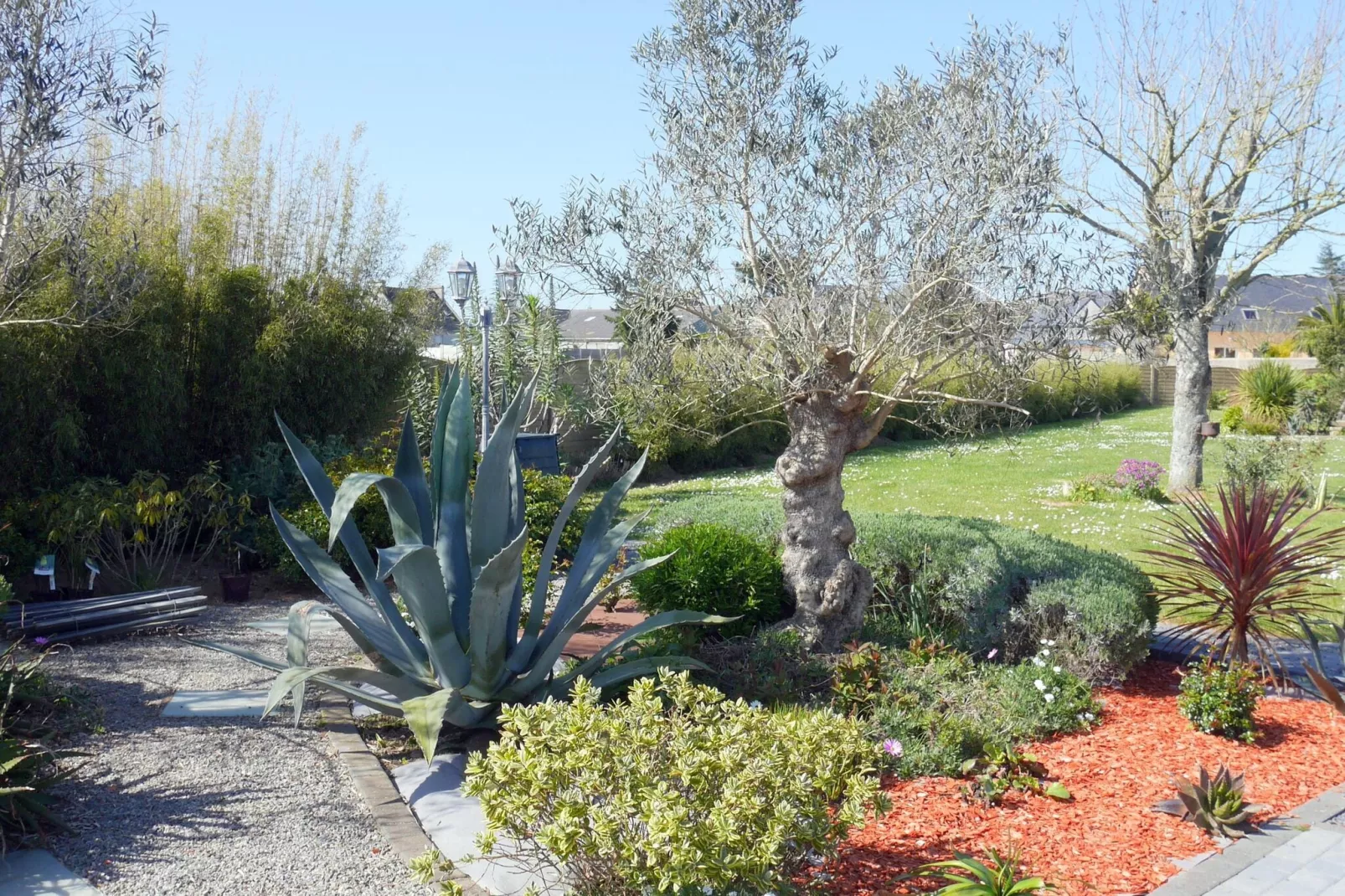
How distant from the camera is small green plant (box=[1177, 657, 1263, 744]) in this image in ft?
17.4

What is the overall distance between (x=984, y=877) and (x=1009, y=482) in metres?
13.7

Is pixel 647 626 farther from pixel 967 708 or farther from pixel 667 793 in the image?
pixel 667 793

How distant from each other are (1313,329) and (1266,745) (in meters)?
25.8

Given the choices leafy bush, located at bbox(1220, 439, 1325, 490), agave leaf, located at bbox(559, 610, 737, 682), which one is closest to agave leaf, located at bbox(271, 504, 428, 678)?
agave leaf, located at bbox(559, 610, 737, 682)

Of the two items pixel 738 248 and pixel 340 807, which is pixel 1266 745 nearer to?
pixel 738 248

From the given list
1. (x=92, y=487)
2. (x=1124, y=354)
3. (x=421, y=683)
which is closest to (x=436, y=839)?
(x=421, y=683)

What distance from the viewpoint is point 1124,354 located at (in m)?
6.19

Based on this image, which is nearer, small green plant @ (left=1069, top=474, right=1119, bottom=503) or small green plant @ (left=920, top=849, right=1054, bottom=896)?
small green plant @ (left=920, top=849, right=1054, bottom=896)

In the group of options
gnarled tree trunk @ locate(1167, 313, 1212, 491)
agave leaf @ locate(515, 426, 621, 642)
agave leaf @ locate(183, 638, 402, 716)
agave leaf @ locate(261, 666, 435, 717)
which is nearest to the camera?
agave leaf @ locate(261, 666, 435, 717)

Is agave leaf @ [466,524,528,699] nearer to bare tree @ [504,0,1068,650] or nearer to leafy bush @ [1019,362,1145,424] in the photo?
bare tree @ [504,0,1068,650]

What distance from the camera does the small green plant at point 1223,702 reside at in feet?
17.4

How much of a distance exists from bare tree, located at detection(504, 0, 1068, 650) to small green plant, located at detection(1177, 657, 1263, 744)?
1.78 metres

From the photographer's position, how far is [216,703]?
5.66 meters

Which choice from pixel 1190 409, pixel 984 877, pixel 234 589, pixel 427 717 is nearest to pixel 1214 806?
pixel 984 877
